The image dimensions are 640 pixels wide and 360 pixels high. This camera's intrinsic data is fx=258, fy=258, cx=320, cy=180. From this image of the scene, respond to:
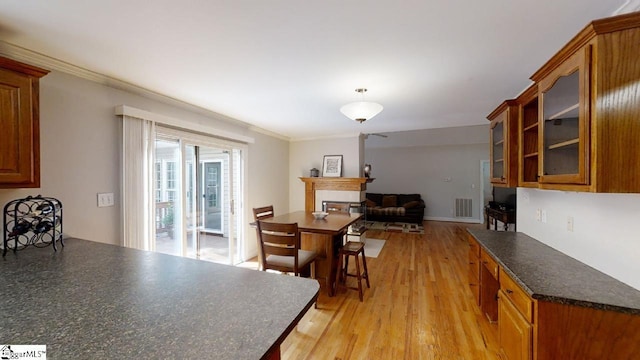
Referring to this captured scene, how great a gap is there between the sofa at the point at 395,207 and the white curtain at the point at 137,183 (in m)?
5.94

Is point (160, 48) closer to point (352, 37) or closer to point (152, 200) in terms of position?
point (352, 37)

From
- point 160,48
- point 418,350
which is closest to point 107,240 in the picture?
point 160,48

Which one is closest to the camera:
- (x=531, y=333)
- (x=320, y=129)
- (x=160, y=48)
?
(x=531, y=333)

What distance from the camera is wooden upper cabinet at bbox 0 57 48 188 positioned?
1511 millimetres

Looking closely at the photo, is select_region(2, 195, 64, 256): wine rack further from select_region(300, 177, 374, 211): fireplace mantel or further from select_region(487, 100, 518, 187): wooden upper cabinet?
select_region(300, 177, 374, 211): fireplace mantel

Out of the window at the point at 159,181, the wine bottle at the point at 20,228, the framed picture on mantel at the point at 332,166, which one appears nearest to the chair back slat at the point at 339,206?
the framed picture on mantel at the point at 332,166

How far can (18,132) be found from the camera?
157cm

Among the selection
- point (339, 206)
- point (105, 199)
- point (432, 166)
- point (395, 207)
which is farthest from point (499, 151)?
point (432, 166)

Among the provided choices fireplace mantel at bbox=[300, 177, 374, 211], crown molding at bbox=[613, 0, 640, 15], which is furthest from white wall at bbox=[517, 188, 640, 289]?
fireplace mantel at bbox=[300, 177, 374, 211]

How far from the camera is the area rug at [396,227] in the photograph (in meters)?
6.68

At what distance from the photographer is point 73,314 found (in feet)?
2.90

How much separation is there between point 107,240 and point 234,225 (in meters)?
1.90

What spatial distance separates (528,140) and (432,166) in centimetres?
639

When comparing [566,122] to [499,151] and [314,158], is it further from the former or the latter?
[314,158]
